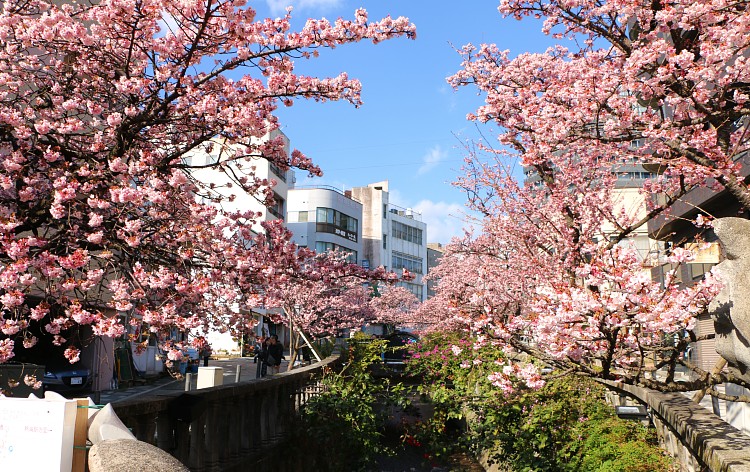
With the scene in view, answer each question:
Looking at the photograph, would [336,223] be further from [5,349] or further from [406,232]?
[5,349]

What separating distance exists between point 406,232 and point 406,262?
3920 millimetres

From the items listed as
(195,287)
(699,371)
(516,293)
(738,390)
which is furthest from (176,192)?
(516,293)

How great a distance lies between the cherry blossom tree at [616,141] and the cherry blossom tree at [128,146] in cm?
261

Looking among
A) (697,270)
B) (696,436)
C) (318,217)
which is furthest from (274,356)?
(318,217)

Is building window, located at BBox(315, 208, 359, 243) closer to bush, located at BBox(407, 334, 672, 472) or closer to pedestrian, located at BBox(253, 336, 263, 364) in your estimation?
pedestrian, located at BBox(253, 336, 263, 364)

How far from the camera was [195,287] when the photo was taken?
706 centimetres

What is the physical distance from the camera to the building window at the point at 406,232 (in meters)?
86.5

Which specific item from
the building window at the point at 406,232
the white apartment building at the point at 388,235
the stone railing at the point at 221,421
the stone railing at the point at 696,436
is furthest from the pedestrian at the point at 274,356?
the building window at the point at 406,232

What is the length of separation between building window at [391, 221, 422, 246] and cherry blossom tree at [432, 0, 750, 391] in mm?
71778

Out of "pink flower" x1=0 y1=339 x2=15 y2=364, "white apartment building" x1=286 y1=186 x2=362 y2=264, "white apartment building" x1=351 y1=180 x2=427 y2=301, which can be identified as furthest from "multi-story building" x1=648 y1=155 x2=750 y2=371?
"white apartment building" x1=351 y1=180 x2=427 y2=301

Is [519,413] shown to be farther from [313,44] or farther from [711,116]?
[313,44]

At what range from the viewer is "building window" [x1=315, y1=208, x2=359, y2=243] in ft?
226

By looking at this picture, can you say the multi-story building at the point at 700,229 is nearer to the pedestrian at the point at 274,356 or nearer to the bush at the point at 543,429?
the bush at the point at 543,429

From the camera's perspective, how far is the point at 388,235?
84.7 meters
